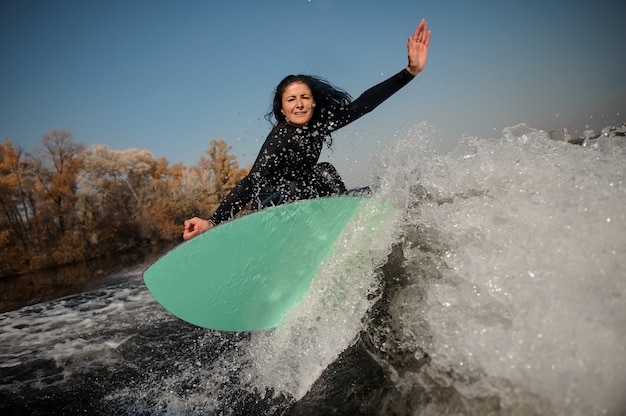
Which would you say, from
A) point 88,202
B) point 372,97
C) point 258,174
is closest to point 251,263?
point 258,174

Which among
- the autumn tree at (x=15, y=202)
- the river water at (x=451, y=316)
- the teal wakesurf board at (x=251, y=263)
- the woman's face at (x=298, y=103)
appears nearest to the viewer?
the river water at (x=451, y=316)

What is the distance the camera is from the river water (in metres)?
1.20

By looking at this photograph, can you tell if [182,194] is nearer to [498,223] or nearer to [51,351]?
[51,351]

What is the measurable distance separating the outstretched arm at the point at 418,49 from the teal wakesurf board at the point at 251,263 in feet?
5.80

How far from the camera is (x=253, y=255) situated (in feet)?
7.50

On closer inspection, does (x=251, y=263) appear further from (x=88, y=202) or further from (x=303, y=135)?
(x=88, y=202)

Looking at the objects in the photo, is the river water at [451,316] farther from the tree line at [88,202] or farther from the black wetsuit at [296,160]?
the tree line at [88,202]

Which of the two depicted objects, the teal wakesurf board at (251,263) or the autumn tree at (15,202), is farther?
the autumn tree at (15,202)

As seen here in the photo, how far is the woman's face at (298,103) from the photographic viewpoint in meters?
3.20

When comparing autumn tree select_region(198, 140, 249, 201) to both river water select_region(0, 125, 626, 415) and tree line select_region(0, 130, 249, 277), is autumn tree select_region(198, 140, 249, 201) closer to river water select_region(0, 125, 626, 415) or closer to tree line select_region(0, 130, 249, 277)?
Answer: tree line select_region(0, 130, 249, 277)

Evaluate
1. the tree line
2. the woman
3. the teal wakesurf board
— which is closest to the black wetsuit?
the woman

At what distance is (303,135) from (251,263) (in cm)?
139

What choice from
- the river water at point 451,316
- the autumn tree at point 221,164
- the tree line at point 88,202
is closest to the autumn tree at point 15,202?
the tree line at point 88,202

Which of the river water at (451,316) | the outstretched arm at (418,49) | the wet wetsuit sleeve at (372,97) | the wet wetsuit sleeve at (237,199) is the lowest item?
the river water at (451,316)
